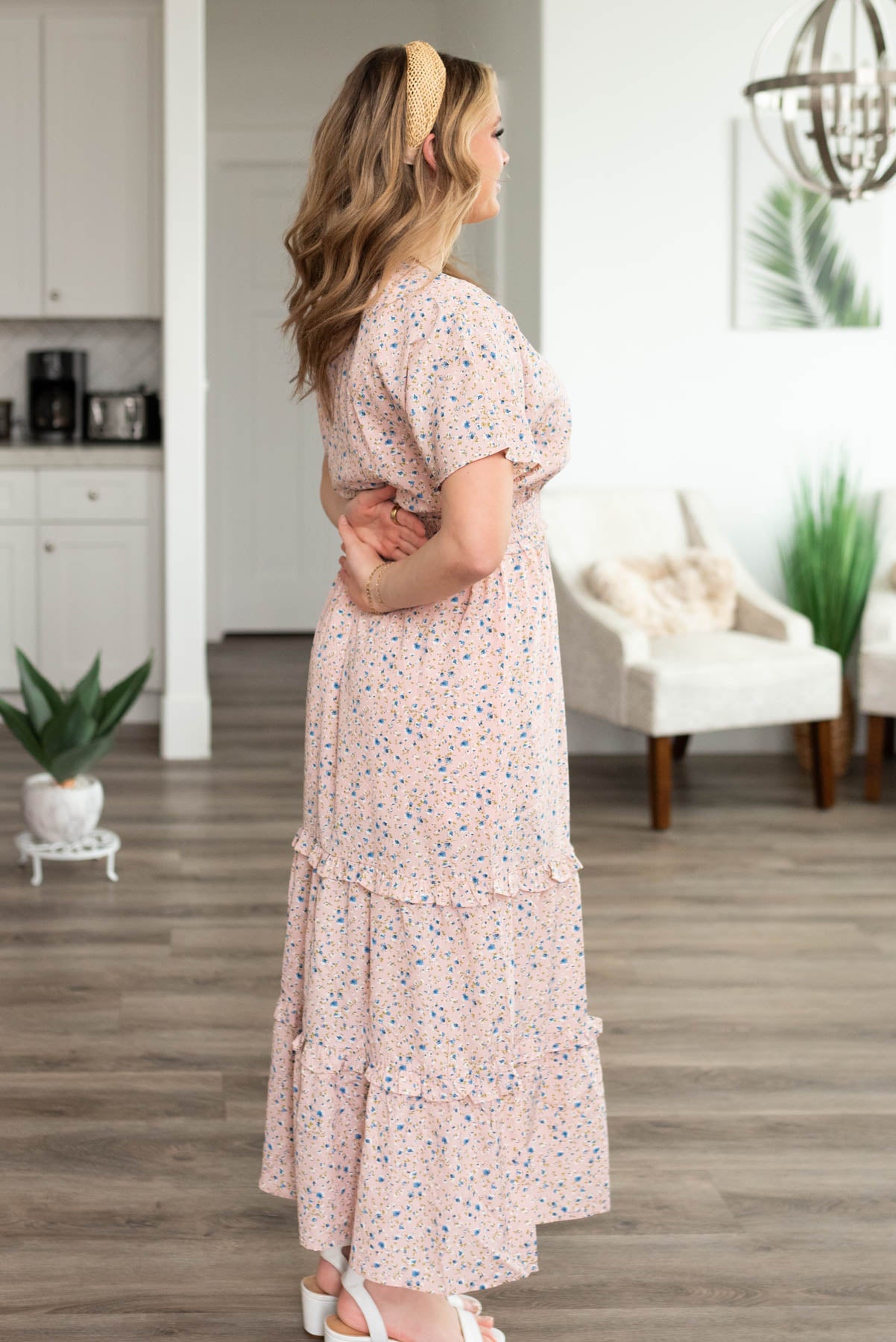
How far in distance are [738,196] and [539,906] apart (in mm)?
3779

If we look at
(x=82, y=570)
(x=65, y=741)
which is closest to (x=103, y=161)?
(x=82, y=570)

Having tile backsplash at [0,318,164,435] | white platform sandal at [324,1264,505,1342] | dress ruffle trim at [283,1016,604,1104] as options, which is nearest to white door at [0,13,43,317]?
tile backsplash at [0,318,164,435]

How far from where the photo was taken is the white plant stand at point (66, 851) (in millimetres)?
3566

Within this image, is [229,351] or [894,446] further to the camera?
[229,351]

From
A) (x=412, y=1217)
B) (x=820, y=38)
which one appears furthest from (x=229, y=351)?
(x=412, y=1217)

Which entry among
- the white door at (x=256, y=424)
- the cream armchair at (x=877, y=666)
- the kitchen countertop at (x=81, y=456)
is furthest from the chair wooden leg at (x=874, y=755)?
the white door at (x=256, y=424)

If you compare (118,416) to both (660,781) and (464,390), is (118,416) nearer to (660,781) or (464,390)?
(660,781)

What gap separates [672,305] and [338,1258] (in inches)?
150

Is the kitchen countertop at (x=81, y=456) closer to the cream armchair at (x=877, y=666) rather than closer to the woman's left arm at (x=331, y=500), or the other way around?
the cream armchair at (x=877, y=666)

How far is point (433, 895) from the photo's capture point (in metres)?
1.61

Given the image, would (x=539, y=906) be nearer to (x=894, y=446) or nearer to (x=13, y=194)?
(x=894, y=446)

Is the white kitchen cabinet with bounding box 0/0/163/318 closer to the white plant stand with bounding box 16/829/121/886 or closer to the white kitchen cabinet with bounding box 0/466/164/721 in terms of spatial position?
the white kitchen cabinet with bounding box 0/466/164/721

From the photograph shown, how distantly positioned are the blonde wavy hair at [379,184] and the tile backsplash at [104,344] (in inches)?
174

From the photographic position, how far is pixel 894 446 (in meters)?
5.08
